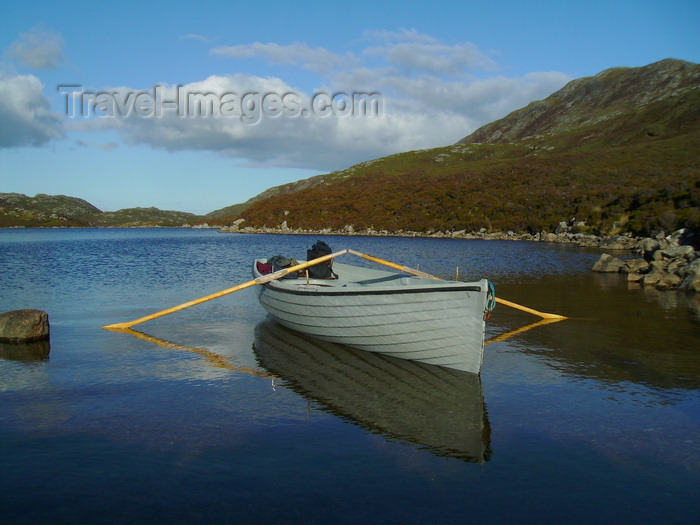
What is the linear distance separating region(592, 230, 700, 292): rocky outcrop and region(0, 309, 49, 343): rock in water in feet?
78.7

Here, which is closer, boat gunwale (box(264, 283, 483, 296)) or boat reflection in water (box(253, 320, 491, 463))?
boat reflection in water (box(253, 320, 491, 463))

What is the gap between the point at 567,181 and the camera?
71.7 meters

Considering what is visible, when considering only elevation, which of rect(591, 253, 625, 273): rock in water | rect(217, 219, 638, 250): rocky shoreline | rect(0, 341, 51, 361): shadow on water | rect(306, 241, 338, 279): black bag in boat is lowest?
rect(0, 341, 51, 361): shadow on water

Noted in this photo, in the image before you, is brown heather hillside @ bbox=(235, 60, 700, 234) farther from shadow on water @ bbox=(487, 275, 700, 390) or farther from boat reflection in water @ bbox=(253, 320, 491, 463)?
boat reflection in water @ bbox=(253, 320, 491, 463)

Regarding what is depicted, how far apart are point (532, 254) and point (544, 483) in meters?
36.4

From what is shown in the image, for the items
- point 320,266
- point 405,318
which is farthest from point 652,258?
point 405,318

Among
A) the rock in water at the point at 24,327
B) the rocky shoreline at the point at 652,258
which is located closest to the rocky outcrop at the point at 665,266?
the rocky shoreline at the point at 652,258

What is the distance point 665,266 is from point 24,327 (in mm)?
27283

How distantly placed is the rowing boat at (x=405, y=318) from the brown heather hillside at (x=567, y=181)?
95.0 ft

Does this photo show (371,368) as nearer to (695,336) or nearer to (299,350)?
(299,350)

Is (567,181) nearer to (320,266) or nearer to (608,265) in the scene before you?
(608,265)

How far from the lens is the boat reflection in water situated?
7539 millimetres

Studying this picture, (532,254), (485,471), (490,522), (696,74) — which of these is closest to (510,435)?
(485,471)

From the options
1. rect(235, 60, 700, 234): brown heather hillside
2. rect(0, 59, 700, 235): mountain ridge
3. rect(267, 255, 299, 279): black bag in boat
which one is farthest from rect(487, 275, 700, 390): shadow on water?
rect(235, 60, 700, 234): brown heather hillside
